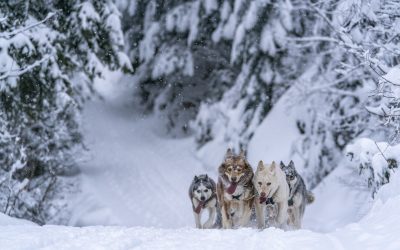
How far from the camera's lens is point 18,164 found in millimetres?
13156

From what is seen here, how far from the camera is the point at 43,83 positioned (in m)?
14.5

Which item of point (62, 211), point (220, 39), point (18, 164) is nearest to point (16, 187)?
point (18, 164)

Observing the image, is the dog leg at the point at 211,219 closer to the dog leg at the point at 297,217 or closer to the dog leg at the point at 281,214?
the dog leg at the point at 297,217

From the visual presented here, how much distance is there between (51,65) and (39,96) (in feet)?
2.52

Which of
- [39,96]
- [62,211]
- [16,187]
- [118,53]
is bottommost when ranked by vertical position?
[62,211]

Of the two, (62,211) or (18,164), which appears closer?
(18,164)

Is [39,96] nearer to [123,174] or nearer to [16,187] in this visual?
[16,187]

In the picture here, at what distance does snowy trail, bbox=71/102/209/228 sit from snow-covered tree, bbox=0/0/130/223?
141 centimetres

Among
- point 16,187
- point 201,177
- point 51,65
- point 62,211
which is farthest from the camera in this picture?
point 62,211

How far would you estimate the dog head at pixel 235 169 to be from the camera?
869cm

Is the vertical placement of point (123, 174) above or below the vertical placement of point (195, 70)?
below

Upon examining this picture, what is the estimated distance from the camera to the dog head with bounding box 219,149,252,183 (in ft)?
28.5

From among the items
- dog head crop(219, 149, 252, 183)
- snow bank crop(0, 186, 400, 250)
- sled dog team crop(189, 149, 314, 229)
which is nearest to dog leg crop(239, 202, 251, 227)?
sled dog team crop(189, 149, 314, 229)

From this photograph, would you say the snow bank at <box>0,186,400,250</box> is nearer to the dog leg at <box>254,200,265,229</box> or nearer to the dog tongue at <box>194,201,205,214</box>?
the dog leg at <box>254,200,265,229</box>
